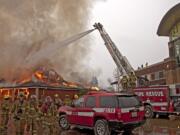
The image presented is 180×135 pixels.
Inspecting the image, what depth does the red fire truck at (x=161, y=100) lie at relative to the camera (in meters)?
19.3

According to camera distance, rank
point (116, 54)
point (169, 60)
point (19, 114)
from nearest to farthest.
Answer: point (19, 114) → point (116, 54) → point (169, 60)

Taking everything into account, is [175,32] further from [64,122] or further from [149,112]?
[64,122]

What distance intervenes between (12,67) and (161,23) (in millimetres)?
24451

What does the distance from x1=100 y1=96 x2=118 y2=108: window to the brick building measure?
22153mm

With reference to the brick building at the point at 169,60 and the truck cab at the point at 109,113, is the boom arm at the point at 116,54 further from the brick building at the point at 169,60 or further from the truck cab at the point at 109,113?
the truck cab at the point at 109,113

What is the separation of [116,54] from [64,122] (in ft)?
56.1

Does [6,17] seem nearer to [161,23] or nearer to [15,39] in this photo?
[15,39]

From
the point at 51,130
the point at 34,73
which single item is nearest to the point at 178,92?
the point at 51,130

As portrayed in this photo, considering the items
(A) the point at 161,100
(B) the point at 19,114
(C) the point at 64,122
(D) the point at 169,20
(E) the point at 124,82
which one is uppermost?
(D) the point at 169,20

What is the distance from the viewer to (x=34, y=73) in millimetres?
27375

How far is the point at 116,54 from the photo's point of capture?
29.8 m

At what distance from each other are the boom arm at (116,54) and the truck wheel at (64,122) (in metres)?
16.7

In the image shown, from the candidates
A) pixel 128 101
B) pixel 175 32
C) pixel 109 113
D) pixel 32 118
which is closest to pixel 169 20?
pixel 175 32

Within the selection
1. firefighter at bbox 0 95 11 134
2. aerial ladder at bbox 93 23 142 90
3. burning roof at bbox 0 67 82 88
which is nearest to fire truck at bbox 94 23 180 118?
aerial ladder at bbox 93 23 142 90
